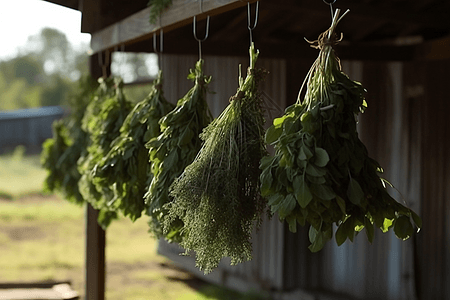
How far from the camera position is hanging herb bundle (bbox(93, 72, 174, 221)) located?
2.26 metres

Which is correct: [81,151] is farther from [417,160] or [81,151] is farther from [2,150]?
[2,150]

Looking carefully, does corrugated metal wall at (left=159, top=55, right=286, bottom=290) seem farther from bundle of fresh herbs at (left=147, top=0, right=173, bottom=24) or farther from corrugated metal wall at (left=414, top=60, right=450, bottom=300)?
bundle of fresh herbs at (left=147, top=0, right=173, bottom=24)

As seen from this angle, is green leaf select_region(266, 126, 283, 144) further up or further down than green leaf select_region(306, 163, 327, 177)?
further up

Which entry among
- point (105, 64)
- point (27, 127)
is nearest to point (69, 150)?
point (105, 64)

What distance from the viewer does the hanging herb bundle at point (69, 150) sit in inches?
145

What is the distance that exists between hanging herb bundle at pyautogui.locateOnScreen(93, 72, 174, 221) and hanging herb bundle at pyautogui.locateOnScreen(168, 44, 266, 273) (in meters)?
0.64

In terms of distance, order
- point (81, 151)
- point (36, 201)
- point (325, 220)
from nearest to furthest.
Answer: point (325, 220), point (81, 151), point (36, 201)

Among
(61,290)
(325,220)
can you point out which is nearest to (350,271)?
(61,290)

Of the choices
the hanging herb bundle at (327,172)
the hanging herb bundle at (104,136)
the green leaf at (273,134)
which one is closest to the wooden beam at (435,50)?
the hanging herb bundle at (104,136)

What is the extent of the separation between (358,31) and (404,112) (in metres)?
0.86

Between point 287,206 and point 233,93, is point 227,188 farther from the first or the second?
point 233,93

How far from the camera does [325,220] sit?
4.25 feet

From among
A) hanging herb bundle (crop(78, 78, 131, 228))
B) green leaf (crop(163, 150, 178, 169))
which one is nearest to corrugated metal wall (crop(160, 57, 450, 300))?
hanging herb bundle (crop(78, 78, 131, 228))

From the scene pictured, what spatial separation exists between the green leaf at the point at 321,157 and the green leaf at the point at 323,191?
53 millimetres
